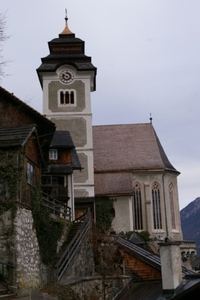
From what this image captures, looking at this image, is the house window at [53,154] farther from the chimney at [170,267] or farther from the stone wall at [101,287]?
the chimney at [170,267]

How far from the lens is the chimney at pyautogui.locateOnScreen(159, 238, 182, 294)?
483 inches

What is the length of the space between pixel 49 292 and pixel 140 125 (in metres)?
33.1

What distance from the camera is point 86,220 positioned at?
21578 millimetres

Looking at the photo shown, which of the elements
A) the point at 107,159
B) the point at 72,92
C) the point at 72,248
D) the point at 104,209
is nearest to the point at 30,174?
the point at 72,248

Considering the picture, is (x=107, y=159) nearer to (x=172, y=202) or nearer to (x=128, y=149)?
(x=128, y=149)

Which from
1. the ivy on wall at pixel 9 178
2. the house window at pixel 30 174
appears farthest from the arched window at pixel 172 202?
the ivy on wall at pixel 9 178

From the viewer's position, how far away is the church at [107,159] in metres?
39.3

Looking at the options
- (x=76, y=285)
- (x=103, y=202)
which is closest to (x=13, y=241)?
(x=76, y=285)

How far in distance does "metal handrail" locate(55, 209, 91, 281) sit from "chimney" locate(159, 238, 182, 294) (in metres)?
5.16

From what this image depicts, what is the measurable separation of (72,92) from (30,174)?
24.5 metres

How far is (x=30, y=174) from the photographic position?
17.6m

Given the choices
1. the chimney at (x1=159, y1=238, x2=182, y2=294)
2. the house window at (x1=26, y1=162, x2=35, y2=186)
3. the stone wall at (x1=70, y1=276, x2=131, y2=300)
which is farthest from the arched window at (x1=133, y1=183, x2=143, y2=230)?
the chimney at (x1=159, y1=238, x2=182, y2=294)

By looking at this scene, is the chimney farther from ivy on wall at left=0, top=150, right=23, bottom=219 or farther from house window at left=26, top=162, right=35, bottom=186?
house window at left=26, top=162, right=35, bottom=186

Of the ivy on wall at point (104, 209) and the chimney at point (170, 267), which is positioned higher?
the ivy on wall at point (104, 209)
